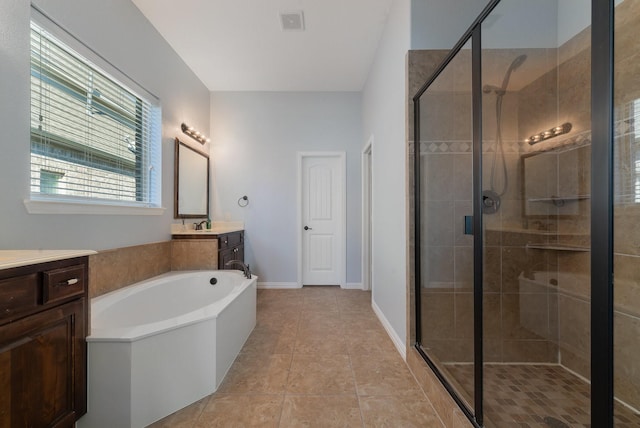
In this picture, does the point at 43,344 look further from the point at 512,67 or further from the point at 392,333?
the point at 512,67

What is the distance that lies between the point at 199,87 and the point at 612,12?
387cm

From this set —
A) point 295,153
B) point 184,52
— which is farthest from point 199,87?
point 295,153

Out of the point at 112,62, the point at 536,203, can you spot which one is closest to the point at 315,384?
the point at 536,203

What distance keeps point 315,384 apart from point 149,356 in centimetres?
96

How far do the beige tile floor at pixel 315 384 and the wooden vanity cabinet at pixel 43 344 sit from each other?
1.51 feet

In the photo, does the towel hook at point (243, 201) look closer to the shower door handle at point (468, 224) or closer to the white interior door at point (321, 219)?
the white interior door at point (321, 219)

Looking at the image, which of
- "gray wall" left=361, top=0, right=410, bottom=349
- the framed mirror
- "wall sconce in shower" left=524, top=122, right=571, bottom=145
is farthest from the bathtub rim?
"wall sconce in shower" left=524, top=122, right=571, bottom=145

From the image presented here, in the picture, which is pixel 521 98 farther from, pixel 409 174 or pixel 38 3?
pixel 38 3

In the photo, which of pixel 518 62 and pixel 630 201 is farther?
pixel 518 62

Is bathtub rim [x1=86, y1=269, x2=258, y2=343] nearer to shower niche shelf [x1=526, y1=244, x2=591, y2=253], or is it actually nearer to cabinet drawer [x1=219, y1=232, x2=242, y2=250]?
cabinet drawer [x1=219, y1=232, x2=242, y2=250]

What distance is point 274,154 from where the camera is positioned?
157 inches

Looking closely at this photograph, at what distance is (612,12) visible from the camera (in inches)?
28.0

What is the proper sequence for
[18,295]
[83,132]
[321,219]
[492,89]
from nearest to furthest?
[18,295], [492,89], [83,132], [321,219]

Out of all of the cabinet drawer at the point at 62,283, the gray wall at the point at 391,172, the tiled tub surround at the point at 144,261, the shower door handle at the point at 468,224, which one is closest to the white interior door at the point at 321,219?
the gray wall at the point at 391,172
